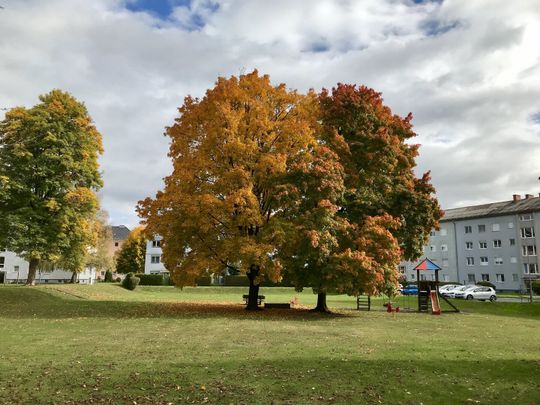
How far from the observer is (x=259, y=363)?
1067 cm

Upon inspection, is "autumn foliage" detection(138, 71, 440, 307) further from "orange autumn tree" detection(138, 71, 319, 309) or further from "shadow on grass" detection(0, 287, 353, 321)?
"shadow on grass" detection(0, 287, 353, 321)

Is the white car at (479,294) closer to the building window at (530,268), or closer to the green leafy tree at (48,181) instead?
the building window at (530,268)

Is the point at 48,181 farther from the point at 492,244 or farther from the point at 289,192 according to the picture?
the point at 492,244

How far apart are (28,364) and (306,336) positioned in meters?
8.90

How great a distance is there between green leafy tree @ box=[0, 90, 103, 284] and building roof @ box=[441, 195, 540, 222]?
64328mm

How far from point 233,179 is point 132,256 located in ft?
231

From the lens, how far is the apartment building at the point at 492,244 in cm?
7119

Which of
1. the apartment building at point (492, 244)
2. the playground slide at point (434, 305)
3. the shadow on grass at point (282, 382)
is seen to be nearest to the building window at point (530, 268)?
the apartment building at point (492, 244)

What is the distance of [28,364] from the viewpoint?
10.3 m

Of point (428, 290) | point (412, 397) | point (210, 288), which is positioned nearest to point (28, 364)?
point (412, 397)

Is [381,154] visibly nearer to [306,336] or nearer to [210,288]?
[306,336]

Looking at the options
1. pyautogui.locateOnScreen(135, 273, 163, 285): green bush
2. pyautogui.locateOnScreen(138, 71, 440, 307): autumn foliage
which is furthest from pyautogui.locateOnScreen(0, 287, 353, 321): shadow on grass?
pyautogui.locateOnScreen(135, 273, 163, 285): green bush

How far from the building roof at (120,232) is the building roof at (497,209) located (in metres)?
85.7

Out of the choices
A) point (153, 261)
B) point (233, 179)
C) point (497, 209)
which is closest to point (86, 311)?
point (233, 179)
